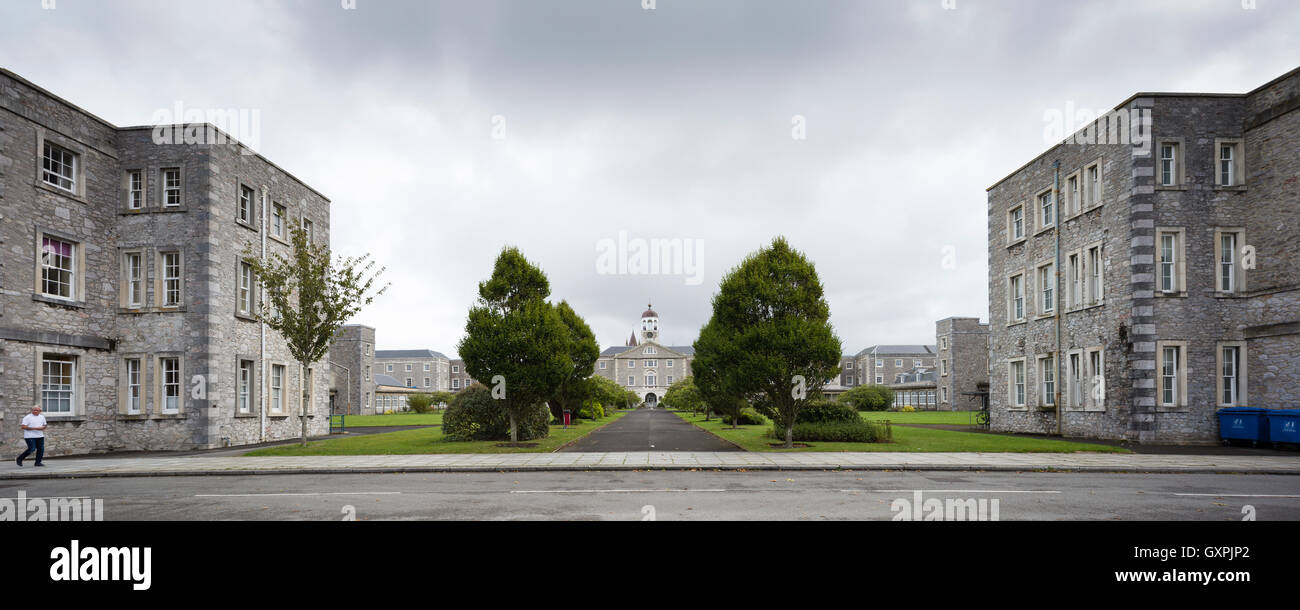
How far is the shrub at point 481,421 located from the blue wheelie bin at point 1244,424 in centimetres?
2350

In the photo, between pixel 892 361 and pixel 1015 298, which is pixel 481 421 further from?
pixel 892 361

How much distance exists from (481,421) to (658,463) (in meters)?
11.3

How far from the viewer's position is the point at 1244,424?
22.5 meters

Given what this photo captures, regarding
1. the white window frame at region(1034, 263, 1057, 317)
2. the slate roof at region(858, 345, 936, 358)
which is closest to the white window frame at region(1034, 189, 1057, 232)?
the white window frame at region(1034, 263, 1057, 317)

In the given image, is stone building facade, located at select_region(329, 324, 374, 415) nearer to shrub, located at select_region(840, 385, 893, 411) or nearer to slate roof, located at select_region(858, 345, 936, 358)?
shrub, located at select_region(840, 385, 893, 411)

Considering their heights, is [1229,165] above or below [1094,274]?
above

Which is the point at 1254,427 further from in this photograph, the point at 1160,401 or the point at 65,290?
→ the point at 65,290

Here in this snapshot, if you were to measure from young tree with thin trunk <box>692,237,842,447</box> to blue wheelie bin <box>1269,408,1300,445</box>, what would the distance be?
13.4 m

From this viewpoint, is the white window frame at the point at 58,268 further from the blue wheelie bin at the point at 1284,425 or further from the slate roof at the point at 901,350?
the slate roof at the point at 901,350

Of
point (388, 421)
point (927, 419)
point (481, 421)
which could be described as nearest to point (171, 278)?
point (481, 421)

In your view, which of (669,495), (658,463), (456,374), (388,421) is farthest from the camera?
(456,374)

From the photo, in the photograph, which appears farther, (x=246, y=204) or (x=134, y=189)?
(x=246, y=204)

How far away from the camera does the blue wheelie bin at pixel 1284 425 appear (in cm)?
2089

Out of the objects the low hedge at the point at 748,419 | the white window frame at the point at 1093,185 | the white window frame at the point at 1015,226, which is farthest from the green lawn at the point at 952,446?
the low hedge at the point at 748,419
